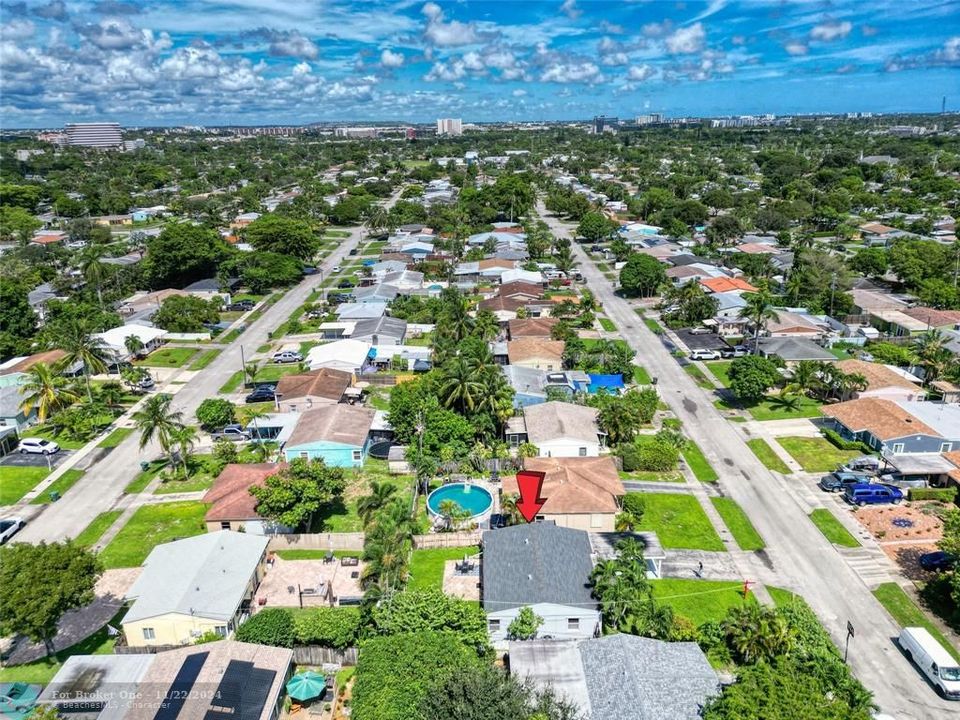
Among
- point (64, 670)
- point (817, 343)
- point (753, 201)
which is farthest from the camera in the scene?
point (753, 201)

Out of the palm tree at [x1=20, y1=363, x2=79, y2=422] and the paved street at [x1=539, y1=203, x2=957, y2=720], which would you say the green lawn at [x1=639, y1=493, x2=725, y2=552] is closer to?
the paved street at [x1=539, y1=203, x2=957, y2=720]

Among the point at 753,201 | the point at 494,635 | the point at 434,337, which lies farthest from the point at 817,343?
the point at 753,201

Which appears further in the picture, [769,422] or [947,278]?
[947,278]

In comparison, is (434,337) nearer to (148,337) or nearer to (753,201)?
(148,337)

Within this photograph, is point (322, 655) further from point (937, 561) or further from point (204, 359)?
point (204, 359)

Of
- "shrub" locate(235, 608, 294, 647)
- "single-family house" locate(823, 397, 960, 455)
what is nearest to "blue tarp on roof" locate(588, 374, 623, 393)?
"single-family house" locate(823, 397, 960, 455)

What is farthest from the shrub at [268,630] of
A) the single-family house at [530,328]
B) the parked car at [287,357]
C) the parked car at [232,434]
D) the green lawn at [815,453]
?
the single-family house at [530,328]
